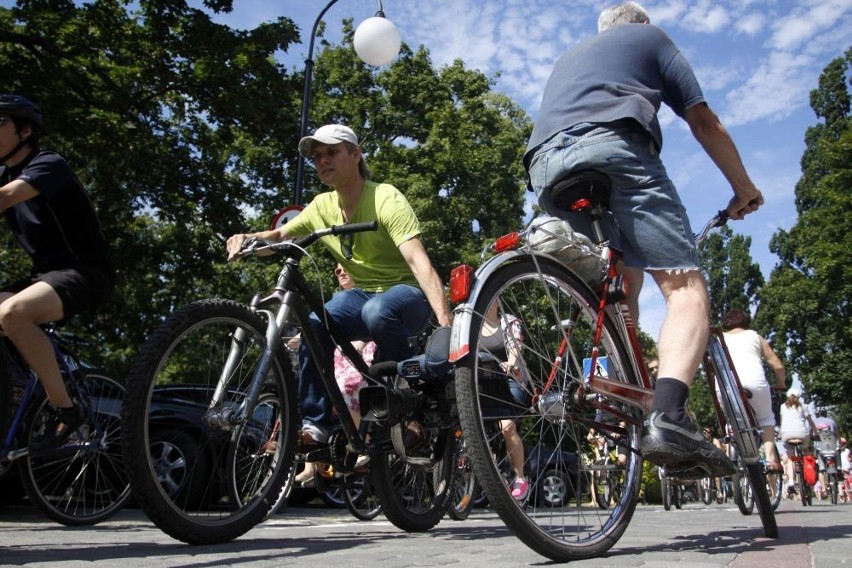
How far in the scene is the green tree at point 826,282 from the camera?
37875mm

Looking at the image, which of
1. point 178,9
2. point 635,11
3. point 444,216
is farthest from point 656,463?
point 444,216

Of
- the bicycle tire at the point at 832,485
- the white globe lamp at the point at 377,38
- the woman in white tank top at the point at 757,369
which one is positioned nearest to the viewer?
the woman in white tank top at the point at 757,369

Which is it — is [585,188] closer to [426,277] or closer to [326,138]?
[426,277]

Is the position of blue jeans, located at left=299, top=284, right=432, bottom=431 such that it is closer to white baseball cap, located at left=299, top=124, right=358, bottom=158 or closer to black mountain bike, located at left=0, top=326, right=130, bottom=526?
white baseball cap, located at left=299, top=124, right=358, bottom=158

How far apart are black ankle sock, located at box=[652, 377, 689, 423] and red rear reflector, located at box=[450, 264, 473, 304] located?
75 centimetres

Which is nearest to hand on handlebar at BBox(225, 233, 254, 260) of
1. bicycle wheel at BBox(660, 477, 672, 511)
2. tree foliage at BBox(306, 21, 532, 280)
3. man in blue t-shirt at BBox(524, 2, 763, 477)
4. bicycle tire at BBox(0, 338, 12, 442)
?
bicycle tire at BBox(0, 338, 12, 442)

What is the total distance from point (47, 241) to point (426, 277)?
196cm

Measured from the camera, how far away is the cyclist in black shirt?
4.36 m

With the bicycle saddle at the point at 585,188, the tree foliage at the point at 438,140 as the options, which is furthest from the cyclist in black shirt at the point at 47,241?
the tree foliage at the point at 438,140

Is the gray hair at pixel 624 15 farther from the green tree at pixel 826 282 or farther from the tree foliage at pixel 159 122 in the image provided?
the green tree at pixel 826 282

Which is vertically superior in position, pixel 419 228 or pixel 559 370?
pixel 419 228

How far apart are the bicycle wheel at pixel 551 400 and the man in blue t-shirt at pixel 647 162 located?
29 centimetres

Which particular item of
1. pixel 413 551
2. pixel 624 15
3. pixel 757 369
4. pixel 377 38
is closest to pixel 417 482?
pixel 413 551

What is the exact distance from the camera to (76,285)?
14.9ft
